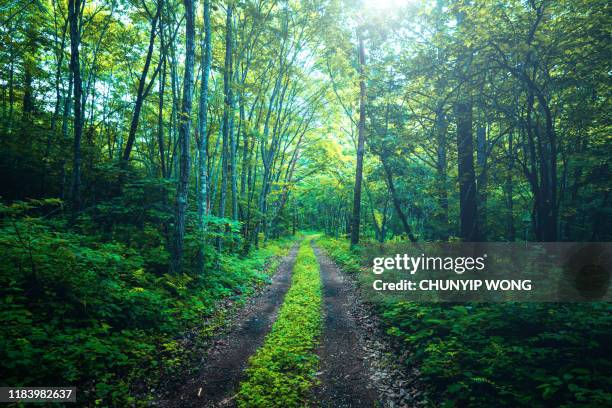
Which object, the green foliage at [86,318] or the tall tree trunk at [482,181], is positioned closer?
the green foliage at [86,318]

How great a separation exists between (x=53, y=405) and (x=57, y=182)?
38.5ft

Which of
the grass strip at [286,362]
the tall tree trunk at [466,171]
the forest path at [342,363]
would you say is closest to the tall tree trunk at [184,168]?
the grass strip at [286,362]

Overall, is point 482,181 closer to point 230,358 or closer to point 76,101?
point 230,358

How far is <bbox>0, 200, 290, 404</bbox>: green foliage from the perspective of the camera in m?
4.11

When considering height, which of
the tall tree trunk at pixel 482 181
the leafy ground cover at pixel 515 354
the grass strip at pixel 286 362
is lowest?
the grass strip at pixel 286 362

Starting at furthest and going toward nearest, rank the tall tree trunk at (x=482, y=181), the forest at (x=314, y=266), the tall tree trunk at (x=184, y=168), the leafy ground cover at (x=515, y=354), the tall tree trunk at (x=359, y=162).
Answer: the tall tree trunk at (x=359, y=162), the tall tree trunk at (x=184, y=168), the tall tree trunk at (x=482, y=181), the forest at (x=314, y=266), the leafy ground cover at (x=515, y=354)

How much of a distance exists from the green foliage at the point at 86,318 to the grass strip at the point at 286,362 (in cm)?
167

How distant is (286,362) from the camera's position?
571 centimetres

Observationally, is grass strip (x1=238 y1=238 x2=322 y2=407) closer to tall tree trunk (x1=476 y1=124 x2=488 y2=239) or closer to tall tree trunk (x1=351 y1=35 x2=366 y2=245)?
tall tree trunk (x1=476 y1=124 x2=488 y2=239)

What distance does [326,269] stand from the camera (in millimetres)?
16203

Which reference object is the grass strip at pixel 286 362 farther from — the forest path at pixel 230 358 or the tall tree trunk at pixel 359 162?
the tall tree trunk at pixel 359 162

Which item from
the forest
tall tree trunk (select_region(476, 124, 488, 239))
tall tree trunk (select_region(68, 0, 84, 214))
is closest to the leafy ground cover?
the forest

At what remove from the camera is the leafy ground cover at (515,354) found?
3.68m

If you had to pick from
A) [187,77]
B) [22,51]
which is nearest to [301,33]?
[187,77]
